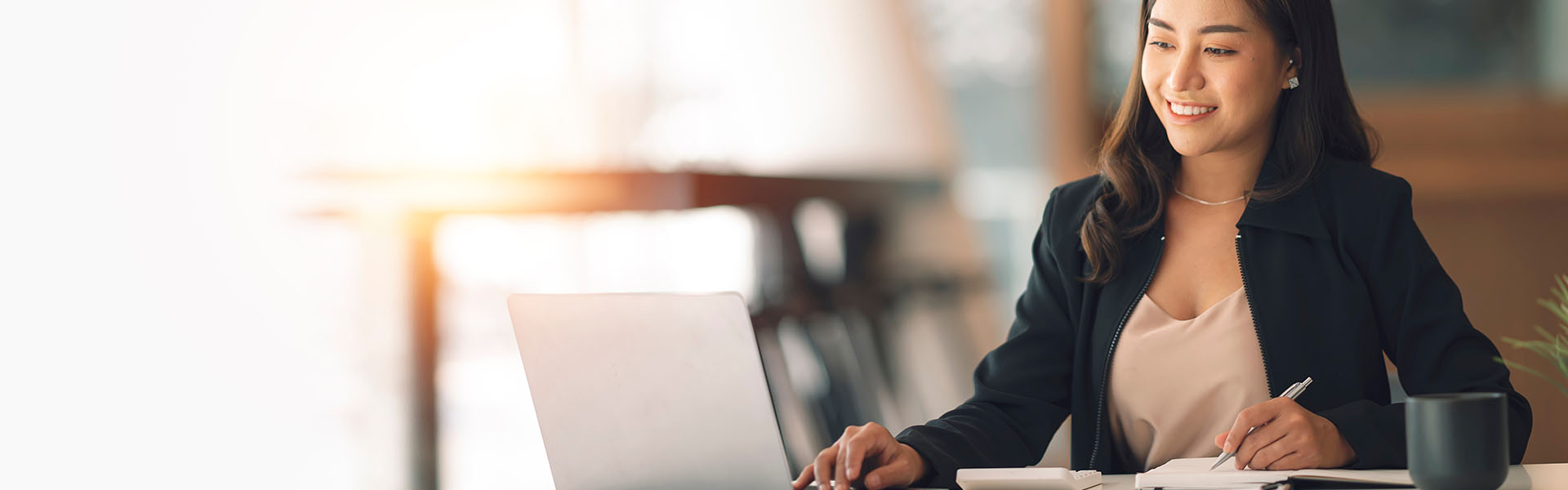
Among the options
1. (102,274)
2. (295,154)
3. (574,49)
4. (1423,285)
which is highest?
(574,49)

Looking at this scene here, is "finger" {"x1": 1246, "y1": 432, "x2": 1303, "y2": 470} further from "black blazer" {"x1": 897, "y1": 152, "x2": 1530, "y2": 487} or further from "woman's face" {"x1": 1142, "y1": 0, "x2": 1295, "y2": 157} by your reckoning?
"woman's face" {"x1": 1142, "y1": 0, "x2": 1295, "y2": 157}

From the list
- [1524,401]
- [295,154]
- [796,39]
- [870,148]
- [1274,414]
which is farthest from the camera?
[870,148]

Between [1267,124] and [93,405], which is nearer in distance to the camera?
[1267,124]

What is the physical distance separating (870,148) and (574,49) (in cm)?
152

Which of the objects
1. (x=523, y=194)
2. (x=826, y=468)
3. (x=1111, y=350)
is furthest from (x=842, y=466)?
(x=523, y=194)

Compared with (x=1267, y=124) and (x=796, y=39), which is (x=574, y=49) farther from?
(x=1267, y=124)

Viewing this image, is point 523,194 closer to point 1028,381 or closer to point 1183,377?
point 1028,381

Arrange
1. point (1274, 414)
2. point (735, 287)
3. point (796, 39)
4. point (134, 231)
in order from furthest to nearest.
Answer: point (796, 39) → point (735, 287) → point (134, 231) → point (1274, 414)

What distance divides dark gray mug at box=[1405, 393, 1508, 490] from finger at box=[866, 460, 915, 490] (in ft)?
1.47

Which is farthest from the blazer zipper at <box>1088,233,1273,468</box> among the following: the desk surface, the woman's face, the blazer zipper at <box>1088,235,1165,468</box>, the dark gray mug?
the dark gray mug

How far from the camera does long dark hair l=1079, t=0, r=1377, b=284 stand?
1451 millimetres

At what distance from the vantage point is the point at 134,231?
5.93ft

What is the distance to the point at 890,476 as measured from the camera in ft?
4.00

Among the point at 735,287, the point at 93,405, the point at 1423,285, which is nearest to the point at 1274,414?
the point at 1423,285
